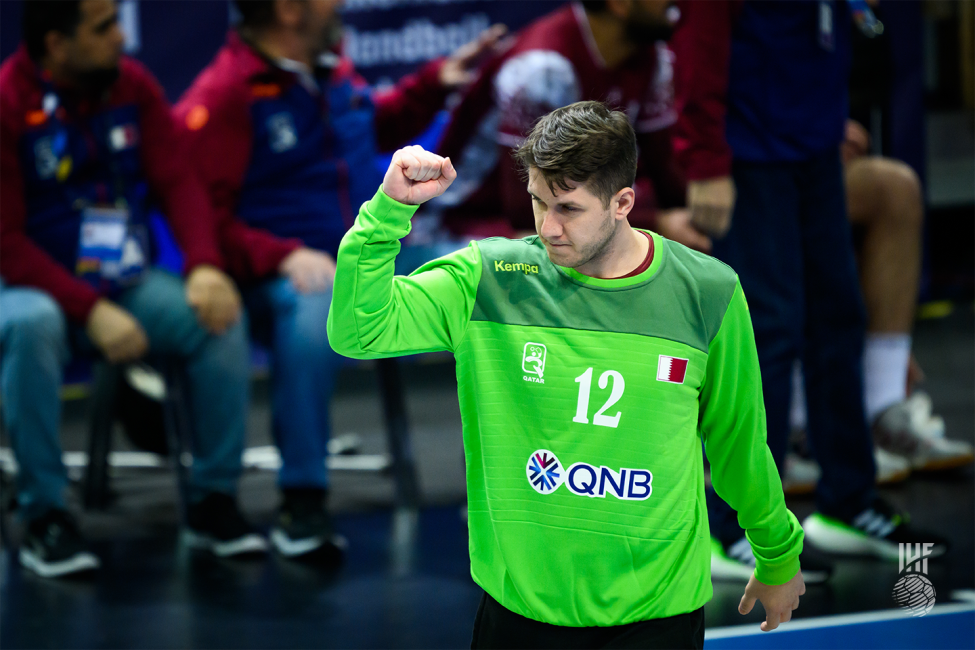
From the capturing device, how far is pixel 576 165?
4.74 ft

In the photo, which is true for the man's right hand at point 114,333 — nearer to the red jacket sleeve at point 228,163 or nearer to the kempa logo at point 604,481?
the red jacket sleeve at point 228,163

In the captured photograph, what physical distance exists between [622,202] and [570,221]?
0.31 ft

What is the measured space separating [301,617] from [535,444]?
132 cm

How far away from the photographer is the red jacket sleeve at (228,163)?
3.36 m

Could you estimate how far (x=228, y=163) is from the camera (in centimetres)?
338

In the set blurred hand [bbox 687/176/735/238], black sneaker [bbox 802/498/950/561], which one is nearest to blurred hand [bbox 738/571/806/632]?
blurred hand [bbox 687/176/735/238]

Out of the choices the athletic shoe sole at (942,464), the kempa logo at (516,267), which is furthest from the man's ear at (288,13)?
the athletic shoe sole at (942,464)

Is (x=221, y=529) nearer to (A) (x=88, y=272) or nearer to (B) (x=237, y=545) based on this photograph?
(B) (x=237, y=545)

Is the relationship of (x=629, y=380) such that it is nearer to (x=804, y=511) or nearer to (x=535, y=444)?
(x=535, y=444)

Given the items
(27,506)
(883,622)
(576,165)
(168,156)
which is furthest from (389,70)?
(576,165)

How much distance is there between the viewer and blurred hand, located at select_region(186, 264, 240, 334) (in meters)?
3.20

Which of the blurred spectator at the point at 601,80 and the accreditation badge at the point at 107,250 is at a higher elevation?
the blurred spectator at the point at 601,80

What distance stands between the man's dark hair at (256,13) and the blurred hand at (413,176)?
227 centimetres

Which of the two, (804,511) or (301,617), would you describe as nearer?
(301,617)
